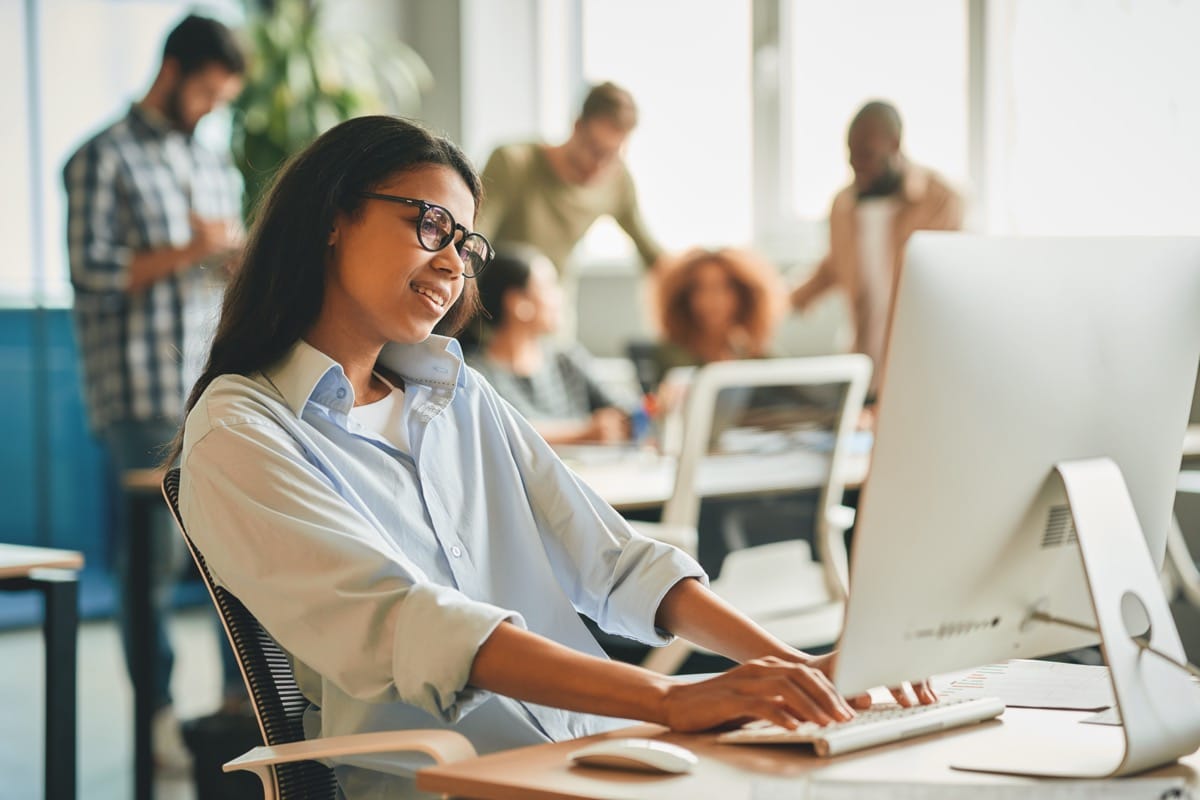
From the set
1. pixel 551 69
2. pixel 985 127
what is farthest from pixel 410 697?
pixel 551 69

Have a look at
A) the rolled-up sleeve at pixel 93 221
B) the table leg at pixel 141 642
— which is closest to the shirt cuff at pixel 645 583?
the table leg at pixel 141 642

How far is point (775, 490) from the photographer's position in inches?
110

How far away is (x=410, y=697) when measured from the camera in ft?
4.14

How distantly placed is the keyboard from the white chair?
1294 millimetres

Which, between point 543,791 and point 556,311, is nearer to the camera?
point 543,791

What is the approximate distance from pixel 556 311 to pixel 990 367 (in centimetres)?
276

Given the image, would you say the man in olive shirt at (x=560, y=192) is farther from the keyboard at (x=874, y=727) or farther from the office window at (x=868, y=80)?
the keyboard at (x=874, y=727)

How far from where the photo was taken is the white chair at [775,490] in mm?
2652

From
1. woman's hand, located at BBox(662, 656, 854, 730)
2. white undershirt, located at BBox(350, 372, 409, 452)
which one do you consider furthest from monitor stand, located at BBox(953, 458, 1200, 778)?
white undershirt, located at BBox(350, 372, 409, 452)

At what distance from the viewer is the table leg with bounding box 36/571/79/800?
213 centimetres

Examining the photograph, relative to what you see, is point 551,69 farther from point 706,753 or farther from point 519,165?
point 706,753

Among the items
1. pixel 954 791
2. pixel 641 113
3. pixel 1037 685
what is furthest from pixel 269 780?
pixel 641 113

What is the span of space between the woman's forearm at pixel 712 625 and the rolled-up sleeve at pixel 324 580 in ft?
0.88

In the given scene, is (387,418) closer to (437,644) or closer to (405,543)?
(405,543)
